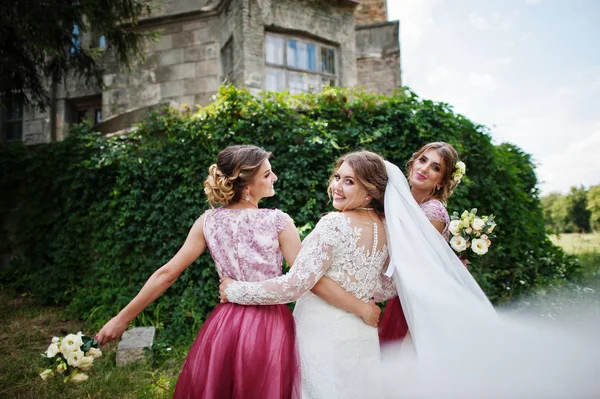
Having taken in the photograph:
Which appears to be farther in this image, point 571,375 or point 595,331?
point 595,331

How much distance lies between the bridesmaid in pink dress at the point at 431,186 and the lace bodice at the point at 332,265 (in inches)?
21.8

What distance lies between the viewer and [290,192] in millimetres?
4723

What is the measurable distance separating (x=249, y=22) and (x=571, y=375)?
26.3 feet

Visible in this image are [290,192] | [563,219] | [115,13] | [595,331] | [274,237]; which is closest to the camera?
[274,237]

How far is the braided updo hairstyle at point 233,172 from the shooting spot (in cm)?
211

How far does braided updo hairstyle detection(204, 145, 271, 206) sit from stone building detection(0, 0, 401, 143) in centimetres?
587

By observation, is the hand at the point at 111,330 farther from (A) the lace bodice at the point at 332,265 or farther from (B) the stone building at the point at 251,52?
(B) the stone building at the point at 251,52

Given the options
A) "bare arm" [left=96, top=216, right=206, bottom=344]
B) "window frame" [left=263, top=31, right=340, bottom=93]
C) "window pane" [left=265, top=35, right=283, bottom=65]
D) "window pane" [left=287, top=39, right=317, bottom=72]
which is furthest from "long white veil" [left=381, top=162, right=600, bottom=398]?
"window pane" [left=287, top=39, right=317, bottom=72]

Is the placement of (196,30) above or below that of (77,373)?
above

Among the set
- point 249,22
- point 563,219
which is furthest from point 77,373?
point 563,219

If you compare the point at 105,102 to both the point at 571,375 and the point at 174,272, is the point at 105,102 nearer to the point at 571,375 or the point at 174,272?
the point at 174,272

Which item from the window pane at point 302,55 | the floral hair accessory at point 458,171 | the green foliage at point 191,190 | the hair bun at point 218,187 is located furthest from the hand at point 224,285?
the window pane at point 302,55

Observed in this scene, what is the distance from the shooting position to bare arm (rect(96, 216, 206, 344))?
203 centimetres

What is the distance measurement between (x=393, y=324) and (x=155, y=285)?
1.50 m
